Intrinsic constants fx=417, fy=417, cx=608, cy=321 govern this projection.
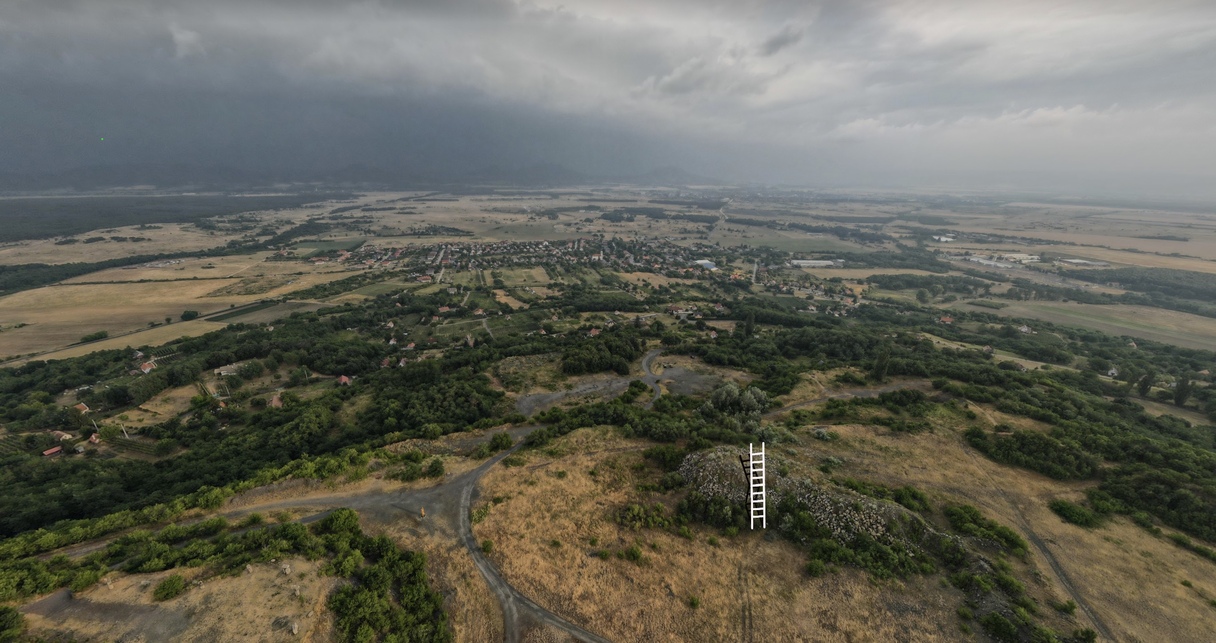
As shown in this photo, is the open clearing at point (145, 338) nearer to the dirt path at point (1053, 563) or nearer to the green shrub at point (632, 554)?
the green shrub at point (632, 554)

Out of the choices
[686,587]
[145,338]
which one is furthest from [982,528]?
[145,338]

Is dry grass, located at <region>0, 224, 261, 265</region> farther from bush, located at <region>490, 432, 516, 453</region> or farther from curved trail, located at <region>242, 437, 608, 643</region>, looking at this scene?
bush, located at <region>490, 432, 516, 453</region>

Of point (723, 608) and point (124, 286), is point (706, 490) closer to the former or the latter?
point (723, 608)

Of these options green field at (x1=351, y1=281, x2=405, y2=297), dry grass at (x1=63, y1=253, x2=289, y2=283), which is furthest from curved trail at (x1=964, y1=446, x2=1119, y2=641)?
dry grass at (x1=63, y1=253, x2=289, y2=283)

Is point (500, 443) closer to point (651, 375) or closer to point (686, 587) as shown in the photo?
point (686, 587)

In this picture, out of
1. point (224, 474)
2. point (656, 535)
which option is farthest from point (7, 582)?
point (656, 535)

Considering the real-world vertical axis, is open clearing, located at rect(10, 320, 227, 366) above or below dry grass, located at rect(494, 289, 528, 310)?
below

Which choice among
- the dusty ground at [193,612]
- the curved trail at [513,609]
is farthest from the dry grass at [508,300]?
the dusty ground at [193,612]
